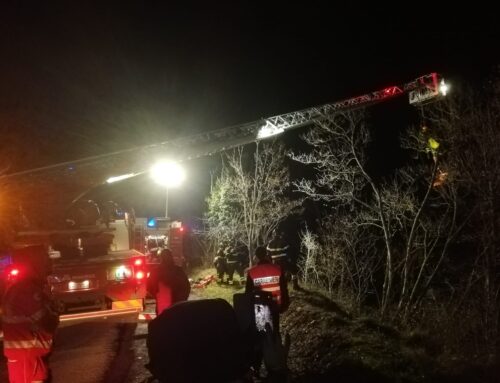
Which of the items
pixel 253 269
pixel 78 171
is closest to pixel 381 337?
pixel 253 269

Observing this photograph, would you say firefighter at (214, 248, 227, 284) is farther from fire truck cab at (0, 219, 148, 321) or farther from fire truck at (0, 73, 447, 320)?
fire truck cab at (0, 219, 148, 321)

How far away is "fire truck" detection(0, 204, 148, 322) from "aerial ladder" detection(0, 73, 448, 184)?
1.43m

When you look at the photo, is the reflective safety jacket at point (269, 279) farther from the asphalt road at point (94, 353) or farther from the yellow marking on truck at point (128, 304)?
the yellow marking on truck at point (128, 304)

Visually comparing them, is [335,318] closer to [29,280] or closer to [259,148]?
[29,280]

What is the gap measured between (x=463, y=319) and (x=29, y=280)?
5.97 metres

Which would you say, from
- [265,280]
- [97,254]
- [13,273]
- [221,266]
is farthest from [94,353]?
[221,266]

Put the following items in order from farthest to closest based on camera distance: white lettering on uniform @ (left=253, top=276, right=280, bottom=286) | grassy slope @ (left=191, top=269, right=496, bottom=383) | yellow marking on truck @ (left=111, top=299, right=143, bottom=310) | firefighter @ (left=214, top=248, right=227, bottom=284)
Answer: firefighter @ (left=214, top=248, right=227, bottom=284)
yellow marking on truck @ (left=111, top=299, right=143, bottom=310)
white lettering on uniform @ (left=253, top=276, right=280, bottom=286)
grassy slope @ (left=191, top=269, right=496, bottom=383)

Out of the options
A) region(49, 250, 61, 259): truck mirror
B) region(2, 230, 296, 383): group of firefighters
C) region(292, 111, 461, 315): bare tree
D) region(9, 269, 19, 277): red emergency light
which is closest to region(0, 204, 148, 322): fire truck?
region(49, 250, 61, 259): truck mirror

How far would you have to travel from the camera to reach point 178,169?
15875 millimetres

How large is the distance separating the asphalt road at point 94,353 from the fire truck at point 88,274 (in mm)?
430

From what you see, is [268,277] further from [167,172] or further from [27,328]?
[167,172]

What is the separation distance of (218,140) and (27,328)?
1266 cm

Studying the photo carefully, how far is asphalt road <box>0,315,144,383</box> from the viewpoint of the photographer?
6.79 meters

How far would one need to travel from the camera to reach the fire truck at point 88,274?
908cm
